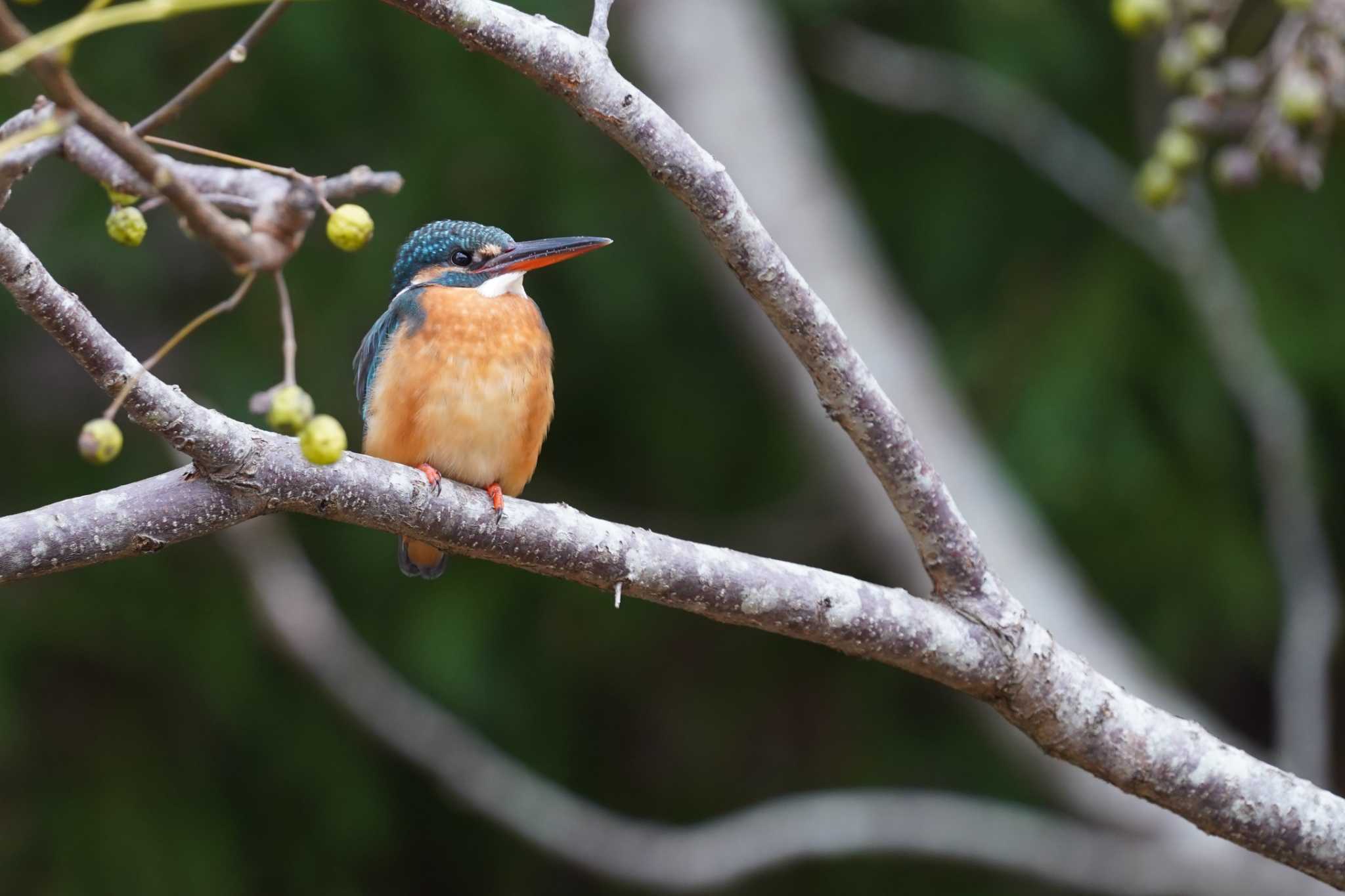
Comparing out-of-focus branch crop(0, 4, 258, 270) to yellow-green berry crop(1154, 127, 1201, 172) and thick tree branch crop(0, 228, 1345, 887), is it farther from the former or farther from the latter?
yellow-green berry crop(1154, 127, 1201, 172)

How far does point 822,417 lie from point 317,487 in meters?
3.52

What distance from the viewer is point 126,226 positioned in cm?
164

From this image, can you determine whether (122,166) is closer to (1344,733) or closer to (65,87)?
(65,87)

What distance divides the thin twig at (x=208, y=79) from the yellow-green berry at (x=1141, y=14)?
5.57 ft

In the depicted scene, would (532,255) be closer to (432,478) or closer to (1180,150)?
(432,478)

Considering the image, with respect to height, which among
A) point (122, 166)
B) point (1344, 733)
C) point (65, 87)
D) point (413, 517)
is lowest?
point (65, 87)

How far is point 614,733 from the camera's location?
5984 mm

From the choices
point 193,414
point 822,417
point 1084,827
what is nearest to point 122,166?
point 193,414

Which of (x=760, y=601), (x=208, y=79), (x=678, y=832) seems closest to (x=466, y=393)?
(x=760, y=601)

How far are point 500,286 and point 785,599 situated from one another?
124cm

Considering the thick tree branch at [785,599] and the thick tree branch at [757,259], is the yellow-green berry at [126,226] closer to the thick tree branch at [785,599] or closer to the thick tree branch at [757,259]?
the thick tree branch at [785,599]

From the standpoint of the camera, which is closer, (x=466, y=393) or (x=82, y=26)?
(x=82, y=26)

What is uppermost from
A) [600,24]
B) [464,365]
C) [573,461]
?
[573,461]

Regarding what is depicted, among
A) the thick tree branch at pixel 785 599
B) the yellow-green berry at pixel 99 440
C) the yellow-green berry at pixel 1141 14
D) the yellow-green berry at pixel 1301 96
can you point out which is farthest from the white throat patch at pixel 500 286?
the yellow-green berry at pixel 99 440
